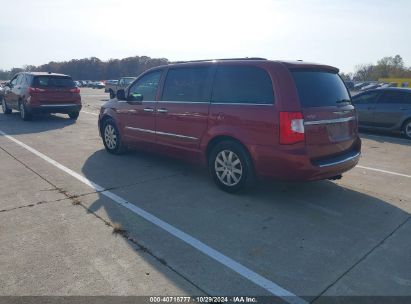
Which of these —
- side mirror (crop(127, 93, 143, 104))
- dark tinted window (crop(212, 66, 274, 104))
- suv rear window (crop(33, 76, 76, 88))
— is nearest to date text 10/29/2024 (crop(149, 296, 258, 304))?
dark tinted window (crop(212, 66, 274, 104))

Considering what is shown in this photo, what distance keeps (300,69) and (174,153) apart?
8.22 ft

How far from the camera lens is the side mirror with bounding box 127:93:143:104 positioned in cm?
657

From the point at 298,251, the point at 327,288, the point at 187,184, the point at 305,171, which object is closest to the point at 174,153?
the point at 187,184

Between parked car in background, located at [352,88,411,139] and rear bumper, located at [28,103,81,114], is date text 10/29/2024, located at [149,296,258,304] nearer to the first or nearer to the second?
parked car in background, located at [352,88,411,139]

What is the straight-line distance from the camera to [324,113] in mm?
4555

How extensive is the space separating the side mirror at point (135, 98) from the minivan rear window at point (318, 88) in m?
3.12

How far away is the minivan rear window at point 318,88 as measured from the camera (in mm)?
4508

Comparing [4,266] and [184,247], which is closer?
[4,266]

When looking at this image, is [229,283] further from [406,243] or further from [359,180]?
[359,180]

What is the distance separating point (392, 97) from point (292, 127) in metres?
8.08

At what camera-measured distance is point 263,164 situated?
15.2ft

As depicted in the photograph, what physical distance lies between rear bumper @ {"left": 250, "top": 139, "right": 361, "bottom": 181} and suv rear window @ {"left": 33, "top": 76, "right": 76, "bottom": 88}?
10.2 meters

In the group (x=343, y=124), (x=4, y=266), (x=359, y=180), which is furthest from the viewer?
(x=359, y=180)

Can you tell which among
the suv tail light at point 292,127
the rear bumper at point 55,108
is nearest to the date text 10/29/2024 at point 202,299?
the suv tail light at point 292,127
